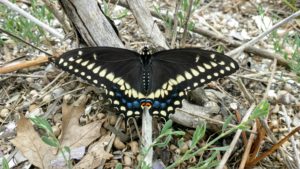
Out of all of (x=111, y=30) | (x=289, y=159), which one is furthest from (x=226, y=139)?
(x=111, y=30)

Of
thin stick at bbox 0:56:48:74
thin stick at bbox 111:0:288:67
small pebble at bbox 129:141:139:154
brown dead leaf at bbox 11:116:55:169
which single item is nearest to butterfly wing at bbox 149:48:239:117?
small pebble at bbox 129:141:139:154

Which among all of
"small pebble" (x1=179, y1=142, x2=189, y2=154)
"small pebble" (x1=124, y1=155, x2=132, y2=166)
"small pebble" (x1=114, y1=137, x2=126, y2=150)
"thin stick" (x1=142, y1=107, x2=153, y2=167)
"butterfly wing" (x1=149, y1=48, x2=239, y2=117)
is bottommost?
"small pebble" (x1=124, y1=155, x2=132, y2=166)

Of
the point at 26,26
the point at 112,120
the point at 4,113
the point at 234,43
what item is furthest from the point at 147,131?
the point at 234,43

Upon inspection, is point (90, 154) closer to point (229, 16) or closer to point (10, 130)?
point (10, 130)

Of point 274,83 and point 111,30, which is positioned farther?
point 274,83

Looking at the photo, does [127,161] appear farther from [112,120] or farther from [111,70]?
[111,70]

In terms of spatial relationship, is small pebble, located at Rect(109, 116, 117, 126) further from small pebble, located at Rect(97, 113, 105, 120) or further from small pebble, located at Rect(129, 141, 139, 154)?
small pebble, located at Rect(129, 141, 139, 154)
